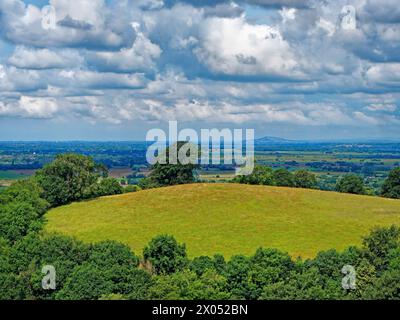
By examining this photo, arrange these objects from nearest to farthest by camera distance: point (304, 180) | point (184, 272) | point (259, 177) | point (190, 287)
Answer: point (190, 287), point (184, 272), point (259, 177), point (304, 180)

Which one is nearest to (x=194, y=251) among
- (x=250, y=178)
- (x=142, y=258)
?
(x=142, y=258)

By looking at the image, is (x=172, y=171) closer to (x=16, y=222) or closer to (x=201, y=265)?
(x=16, y=222)

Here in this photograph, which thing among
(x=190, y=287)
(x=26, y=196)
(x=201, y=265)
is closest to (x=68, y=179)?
(x=26, y=196)

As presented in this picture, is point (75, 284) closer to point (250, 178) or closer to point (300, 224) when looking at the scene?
point (300, 224)

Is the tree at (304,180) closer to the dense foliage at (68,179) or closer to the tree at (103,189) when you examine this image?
the tree at (103,189)
